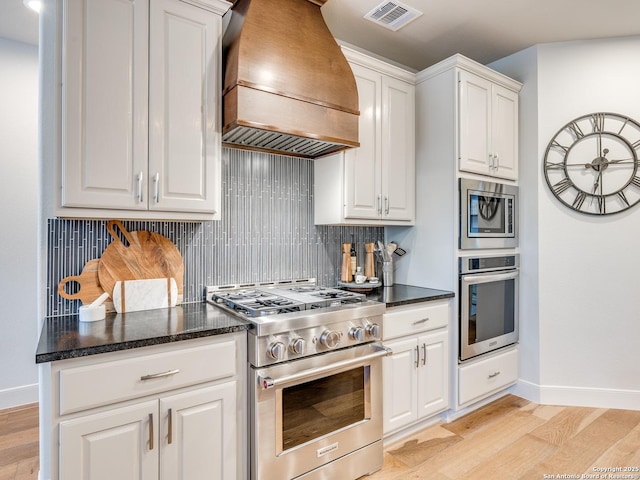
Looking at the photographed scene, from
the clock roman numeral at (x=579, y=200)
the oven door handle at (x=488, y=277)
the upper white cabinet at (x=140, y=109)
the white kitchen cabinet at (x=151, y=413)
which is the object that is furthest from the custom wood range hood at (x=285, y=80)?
the clock roman numeral at (x=579, y=200)

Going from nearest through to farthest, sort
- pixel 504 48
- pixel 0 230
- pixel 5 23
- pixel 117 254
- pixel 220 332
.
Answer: pixel 220 332 < pixel 117 254 < pixel 5 23 < pixel 0 230 < pixel 504 48

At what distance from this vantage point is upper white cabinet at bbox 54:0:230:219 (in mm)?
1593

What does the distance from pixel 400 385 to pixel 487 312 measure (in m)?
0.91

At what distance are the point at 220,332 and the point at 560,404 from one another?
263 centimetres

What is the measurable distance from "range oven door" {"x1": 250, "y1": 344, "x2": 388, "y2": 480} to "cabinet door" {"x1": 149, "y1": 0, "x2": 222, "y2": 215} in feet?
2.96

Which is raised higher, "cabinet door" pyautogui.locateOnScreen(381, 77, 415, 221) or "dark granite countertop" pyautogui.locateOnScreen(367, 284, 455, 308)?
"cabinet door" pyautogui.locateOnScreen(381, 77, 415, 221)

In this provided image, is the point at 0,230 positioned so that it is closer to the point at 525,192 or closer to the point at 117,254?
the point at 117,254

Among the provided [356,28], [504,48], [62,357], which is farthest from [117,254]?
[504,48]

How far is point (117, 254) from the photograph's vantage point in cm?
196

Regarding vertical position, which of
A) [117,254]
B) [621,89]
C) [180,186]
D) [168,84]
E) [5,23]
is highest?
[5,23]

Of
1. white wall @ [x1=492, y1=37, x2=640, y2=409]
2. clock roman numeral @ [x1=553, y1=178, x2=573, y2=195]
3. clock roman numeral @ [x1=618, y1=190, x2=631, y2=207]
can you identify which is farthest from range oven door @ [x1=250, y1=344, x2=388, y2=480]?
clock roman numeral @ [x1=618, y1=190, x2=631, y2=207]

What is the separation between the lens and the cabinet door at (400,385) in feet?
7.25

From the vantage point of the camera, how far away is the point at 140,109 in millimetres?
1727

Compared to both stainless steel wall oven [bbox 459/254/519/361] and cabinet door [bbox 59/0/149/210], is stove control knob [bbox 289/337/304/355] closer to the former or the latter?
cabinet door [bbox 59/0/149/210]
